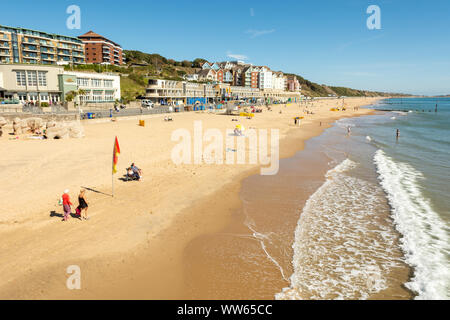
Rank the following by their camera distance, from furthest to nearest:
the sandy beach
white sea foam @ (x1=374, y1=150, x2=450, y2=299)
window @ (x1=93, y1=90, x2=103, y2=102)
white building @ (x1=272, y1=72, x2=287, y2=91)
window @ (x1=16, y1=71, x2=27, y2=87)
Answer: white building @ (x1=272, y1=72, x2=287, y2=91) → window @ (x1=93, y1=90, x2=103, y2=102) → window @ (x1=16, y1=71, x2=27, y2=87) → white sea foam @ (x1=374, y1=150, x2=450, y2=299) → the sandy beach

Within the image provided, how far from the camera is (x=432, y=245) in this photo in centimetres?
1021

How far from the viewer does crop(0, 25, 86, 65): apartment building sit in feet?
240

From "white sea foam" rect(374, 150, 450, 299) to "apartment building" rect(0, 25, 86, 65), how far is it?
84.1 m

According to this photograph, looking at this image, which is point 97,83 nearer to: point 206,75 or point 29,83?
point 29,83

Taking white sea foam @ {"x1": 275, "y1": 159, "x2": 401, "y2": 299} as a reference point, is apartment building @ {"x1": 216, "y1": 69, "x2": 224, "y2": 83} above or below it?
above

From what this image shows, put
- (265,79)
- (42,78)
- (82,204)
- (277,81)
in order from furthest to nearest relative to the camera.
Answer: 1. (277,81)
2. (265,79)
3. (42,78)
4. (82,204)

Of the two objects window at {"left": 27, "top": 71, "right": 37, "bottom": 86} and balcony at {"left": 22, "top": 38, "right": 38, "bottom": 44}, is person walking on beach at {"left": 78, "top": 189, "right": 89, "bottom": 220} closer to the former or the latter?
window at {"left": 27, "top": 71, "right": 37, "bottom": 86}

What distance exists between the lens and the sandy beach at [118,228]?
736 centimetres

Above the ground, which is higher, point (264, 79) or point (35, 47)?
point (264, 79)

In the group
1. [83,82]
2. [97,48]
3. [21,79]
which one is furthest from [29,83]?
[97,48]

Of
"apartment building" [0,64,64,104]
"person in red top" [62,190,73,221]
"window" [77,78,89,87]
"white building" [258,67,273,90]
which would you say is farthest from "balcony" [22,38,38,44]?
"white building" [258,67,273,90]

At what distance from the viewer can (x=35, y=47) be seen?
261 feet

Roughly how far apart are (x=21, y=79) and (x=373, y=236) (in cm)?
5593

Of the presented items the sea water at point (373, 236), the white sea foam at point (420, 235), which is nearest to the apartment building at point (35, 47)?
the sea water at point (373, 236)
